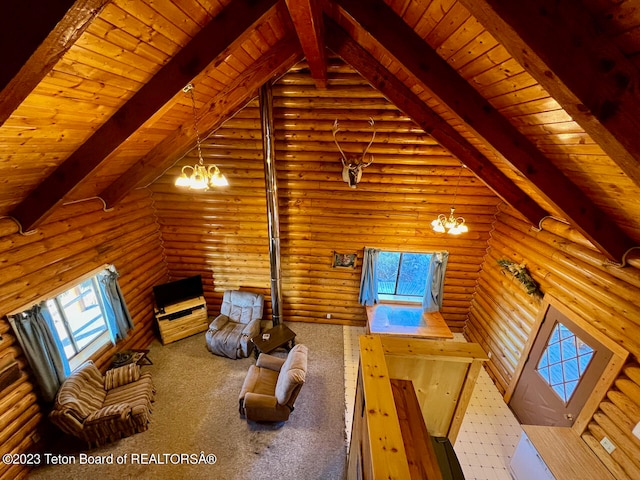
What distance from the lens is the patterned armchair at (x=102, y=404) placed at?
3.44 meters

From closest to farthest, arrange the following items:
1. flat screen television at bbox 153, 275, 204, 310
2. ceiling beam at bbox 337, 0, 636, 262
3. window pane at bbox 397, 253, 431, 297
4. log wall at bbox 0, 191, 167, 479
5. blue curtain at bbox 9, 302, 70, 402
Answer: ceiling beam at bbox 337, 0, 636, 262 < log wall at bbox 0, 191, 167, 479 < blue curtain at bbox 9, 302, 70, 402 < flat screen television at bbox 153, 275, 204, 310 < window pane at bbox 397, 253, 431, 297

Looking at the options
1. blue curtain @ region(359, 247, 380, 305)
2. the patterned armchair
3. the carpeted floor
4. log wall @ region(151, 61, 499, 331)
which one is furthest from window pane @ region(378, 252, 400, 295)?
the patterned armchair

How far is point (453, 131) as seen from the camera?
3746 millimetres

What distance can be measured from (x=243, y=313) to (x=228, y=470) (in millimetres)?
2805

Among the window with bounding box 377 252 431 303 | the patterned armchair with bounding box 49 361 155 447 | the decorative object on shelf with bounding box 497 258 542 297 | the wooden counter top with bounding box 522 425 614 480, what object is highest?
the decorative object on shelf with bounding box 497 258 542 297

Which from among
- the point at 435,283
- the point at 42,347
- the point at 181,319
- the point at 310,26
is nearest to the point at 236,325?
the point at 181,319

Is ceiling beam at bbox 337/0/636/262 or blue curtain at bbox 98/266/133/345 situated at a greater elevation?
ceiling beam at bbox 337/0/636/262

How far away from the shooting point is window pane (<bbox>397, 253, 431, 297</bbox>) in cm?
646

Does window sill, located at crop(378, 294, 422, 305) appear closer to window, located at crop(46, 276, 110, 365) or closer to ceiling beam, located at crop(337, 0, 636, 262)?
ceiling beam, located at crop(337, 0, 636, 262)

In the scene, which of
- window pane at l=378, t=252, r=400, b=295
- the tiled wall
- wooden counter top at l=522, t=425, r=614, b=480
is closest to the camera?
wooden counter top at l=522, t=425, r=614, b=480

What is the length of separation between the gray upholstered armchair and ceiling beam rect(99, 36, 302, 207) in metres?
2.85

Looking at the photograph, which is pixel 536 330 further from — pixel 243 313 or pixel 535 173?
pixel 243 313

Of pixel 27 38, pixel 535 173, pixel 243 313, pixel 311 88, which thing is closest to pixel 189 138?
pixel 311 88

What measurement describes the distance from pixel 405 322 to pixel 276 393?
2906 mm
